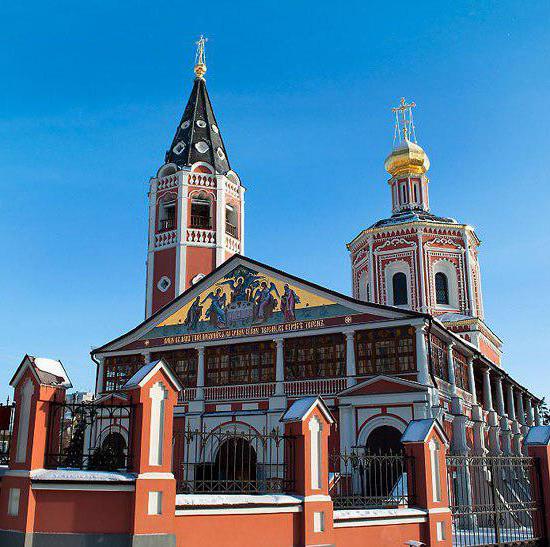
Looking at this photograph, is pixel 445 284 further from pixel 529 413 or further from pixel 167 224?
pixel 167 224

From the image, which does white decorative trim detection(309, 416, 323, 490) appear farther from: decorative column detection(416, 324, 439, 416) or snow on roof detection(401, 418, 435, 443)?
decorative column detection(416, 324, 439, 416)

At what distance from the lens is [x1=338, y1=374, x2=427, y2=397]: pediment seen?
21.1 meters

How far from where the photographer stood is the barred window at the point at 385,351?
2203 centimetres

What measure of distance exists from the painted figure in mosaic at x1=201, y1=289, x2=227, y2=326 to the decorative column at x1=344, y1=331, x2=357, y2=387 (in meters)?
5.10

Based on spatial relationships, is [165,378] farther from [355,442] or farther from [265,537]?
[355,442]

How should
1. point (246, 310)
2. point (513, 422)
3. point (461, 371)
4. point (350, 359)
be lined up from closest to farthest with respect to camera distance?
point (350, 359), point (246, 310), point (461, 371), point (513, 422)

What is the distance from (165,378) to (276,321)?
14449 millimetres

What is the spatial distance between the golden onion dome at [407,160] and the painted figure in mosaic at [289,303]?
16621 mm

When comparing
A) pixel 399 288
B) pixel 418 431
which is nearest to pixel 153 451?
pixel 418 431

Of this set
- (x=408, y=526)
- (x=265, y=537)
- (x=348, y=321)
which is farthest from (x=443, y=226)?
(x=265, y=537)

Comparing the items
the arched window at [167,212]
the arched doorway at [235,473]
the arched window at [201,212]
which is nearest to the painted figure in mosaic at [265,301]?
the arched doorway at [235,473]

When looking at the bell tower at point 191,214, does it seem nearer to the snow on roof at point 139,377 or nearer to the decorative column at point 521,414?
the decorative column at point 521,414

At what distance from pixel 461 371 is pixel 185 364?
10.7 meters

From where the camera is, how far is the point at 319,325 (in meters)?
23.4
